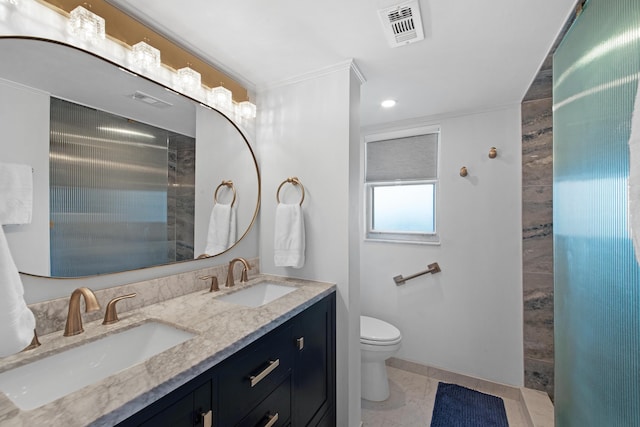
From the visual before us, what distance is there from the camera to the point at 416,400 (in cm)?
211

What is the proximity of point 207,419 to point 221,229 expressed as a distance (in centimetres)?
104

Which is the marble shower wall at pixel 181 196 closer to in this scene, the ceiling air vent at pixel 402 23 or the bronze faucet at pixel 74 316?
the bronze faucet at pixel 74 316

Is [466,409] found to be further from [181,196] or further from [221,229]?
[181,196]

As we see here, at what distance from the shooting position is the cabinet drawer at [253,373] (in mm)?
898

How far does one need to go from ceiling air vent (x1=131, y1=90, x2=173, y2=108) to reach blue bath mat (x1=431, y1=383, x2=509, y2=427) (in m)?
2.58

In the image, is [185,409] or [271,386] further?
[271,386]

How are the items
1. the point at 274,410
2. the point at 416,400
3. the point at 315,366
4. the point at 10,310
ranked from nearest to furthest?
the point at 10,310
the point at 274,410
the point at 315,366
the point at 416,400

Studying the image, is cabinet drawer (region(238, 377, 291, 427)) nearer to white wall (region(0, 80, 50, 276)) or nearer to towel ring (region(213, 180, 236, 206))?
white wall (region(0, 80, 50, 276))

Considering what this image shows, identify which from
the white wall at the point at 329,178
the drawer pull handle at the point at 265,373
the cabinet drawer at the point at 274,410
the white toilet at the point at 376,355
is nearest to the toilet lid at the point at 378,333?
the white toilet at the point at 376,355

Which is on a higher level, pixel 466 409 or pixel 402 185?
pixel 402 185

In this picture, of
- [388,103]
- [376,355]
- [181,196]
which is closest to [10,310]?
[181,196]

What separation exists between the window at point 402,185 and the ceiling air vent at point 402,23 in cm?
125

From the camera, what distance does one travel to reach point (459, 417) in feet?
6.32

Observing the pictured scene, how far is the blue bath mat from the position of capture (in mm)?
1877
